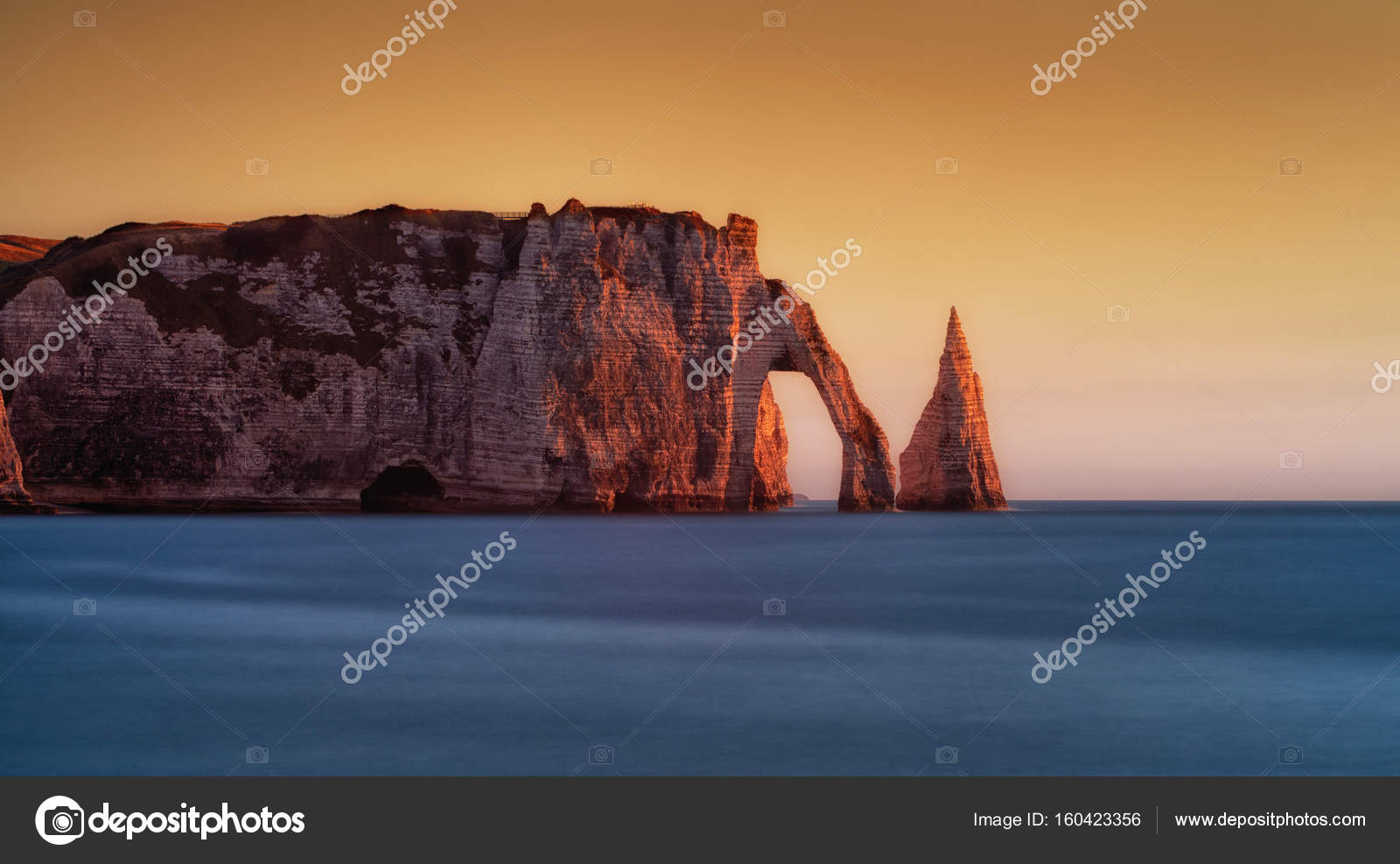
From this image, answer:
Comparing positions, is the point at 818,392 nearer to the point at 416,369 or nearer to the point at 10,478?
the point at 416,369

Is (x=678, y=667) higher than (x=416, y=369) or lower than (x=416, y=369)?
lower

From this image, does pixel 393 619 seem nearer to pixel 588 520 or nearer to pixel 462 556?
pixel 462 556

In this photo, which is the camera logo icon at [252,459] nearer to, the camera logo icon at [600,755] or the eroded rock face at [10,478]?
the eroded rock face at [10,478]

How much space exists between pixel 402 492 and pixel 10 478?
25.7 metres

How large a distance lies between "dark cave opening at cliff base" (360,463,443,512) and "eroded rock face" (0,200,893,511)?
6.4 inches

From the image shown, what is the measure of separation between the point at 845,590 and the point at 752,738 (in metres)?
23.5

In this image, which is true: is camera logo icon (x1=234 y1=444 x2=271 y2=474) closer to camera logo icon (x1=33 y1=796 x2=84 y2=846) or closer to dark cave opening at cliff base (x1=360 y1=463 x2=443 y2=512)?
dark cave opening at cliff base (x1=360 y1=463 x2=443 y2=512)

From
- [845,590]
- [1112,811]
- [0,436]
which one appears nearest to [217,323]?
[0,436]

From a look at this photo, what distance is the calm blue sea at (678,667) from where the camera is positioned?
59.2 feet

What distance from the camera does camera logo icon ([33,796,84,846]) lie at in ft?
39.8

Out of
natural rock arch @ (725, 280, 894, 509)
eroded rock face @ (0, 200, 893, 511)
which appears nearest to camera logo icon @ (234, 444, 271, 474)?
eroded rock face @ (0, 200, 893, 511)

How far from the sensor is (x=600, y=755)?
17.9 m

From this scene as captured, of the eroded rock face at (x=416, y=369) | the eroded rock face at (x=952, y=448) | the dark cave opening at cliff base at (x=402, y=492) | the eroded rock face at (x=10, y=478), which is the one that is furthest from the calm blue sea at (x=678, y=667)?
the eroded rock face at (x=952, y=448)

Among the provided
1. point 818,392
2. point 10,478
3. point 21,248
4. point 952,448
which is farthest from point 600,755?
point 21,248
